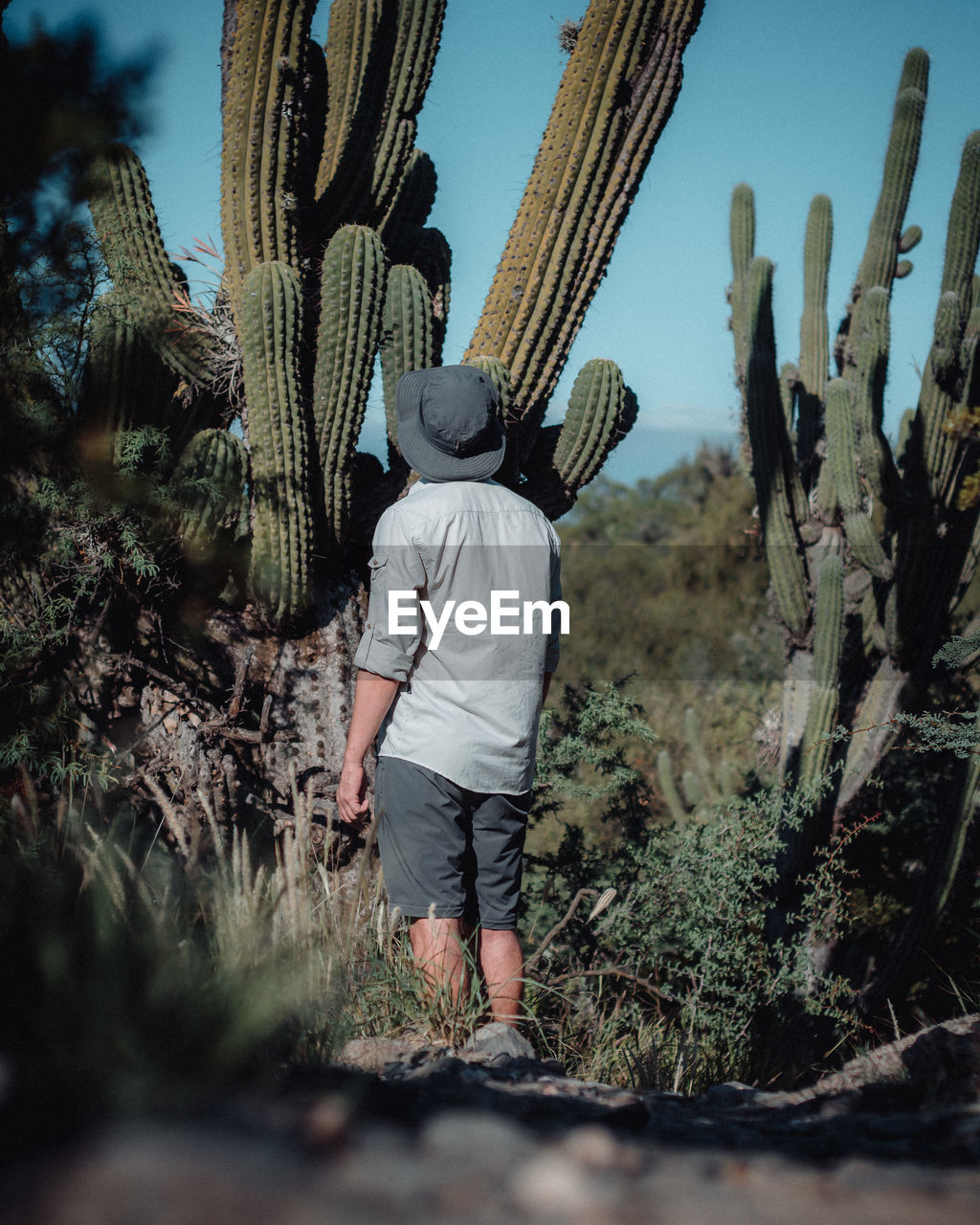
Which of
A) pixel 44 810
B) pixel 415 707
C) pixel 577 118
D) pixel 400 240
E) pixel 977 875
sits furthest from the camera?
pixel 977 875

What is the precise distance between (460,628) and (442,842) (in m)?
0.60

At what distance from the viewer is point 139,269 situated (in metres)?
3.90

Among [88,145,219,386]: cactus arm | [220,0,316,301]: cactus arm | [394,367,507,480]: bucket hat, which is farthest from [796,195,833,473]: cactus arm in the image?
[394,367,507,480]: bucket hat

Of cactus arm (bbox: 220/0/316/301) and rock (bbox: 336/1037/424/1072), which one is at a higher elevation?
cactus arm (bbox: 220/0/316/301)

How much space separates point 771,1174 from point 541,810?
3373 mm

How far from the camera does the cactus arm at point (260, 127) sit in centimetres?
382

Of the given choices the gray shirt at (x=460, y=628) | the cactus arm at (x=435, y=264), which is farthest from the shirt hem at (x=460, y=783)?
the cactus arm at (x=435, y=264)

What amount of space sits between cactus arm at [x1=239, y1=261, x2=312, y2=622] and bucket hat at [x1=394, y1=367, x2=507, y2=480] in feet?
3.78

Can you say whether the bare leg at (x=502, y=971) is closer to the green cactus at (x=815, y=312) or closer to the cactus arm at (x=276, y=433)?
the cactus arm at (x=276, y=433)

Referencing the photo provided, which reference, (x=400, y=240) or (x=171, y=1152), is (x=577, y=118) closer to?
(x=400, y=240)

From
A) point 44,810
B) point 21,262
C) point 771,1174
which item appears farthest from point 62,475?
point 771,1174

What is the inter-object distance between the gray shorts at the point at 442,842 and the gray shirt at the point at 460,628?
0.06m

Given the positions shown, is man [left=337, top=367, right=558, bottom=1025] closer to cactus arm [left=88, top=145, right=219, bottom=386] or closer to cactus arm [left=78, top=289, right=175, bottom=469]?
cactus arm [left=78, top=289, right=175, bottom=469]

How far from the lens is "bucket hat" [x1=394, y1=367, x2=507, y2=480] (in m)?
2.76
